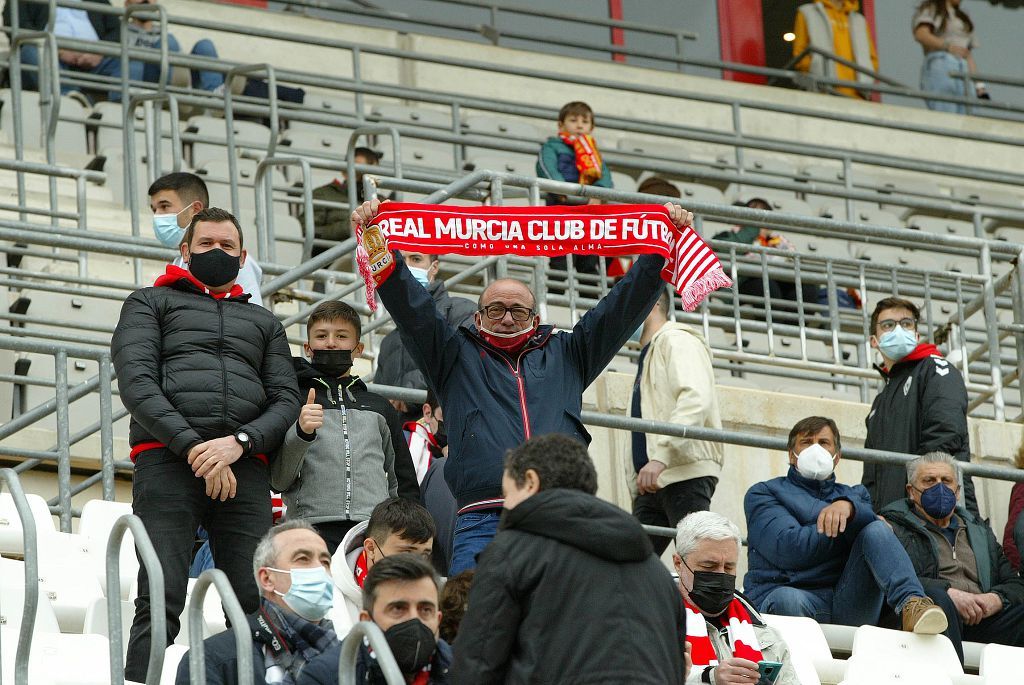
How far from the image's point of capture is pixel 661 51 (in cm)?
1861

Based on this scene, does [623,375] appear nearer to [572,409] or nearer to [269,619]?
[572,409]

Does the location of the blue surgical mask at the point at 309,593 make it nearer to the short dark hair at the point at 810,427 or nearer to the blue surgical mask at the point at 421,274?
the blue surgical mask at the point at 421,274

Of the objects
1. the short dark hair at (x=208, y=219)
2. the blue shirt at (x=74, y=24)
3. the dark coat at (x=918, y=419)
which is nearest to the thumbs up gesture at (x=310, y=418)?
the short dark hair at (x=208, y=219)

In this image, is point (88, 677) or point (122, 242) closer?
point (88, 677)

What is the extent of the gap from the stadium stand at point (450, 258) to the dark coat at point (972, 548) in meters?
0.31

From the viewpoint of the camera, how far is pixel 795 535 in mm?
8344

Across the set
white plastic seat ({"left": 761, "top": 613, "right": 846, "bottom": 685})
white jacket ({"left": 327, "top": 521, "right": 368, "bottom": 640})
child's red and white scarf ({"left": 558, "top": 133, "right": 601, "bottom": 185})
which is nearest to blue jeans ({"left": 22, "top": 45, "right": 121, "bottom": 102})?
child's red and white scarf ({"left": 558, "top": 133, "right": 601, "bottom": 185})

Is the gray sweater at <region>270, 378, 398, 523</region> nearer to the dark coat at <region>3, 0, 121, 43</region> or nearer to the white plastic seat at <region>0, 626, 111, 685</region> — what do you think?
the white plastic seat at <region>0, 626, 111, 685</region>

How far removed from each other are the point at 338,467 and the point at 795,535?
6.28 ft

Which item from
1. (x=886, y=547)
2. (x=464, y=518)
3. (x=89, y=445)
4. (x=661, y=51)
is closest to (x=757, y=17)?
(x=661, y=51)

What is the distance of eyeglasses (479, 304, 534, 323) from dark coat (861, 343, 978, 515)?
8.91ft

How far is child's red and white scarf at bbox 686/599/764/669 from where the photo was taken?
21.2ft

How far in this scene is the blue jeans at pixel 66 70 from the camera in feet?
44.9

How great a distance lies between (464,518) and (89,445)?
3.81 m
